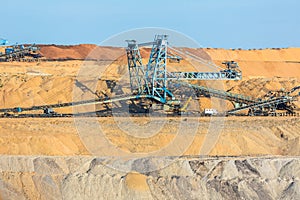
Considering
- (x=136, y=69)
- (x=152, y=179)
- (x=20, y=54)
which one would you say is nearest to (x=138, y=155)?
(x=152, y=179)

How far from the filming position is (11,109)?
81.3 meters

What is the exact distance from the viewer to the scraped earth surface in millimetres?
48031

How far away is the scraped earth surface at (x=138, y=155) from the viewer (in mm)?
48031

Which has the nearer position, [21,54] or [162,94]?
[162,94]

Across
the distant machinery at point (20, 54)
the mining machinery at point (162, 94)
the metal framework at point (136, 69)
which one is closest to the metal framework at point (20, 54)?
the distant machinery at point (20, 54)

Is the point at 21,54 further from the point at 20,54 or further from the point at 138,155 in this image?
the point at 138,155

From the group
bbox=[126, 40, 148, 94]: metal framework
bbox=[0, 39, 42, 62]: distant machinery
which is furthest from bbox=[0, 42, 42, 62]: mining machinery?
bbox=[126, 40, 148, 94]: metal framework

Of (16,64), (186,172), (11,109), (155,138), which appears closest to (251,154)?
(155,138)

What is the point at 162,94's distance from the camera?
82.4 meters

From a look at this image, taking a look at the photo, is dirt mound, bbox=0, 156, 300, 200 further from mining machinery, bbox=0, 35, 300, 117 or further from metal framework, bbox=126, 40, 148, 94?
metal framework, bbox=126, 40, 148, 94

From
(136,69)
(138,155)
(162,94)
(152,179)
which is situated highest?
(136,69)

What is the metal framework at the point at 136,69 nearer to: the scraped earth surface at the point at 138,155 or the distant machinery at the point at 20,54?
the scraped earth surface at the point at 138,155

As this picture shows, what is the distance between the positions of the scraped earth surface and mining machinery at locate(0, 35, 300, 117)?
2455 mm

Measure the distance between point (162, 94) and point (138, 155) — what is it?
22049mm
